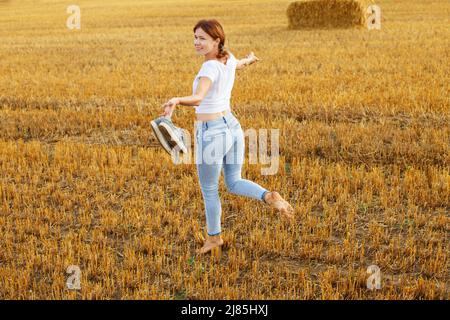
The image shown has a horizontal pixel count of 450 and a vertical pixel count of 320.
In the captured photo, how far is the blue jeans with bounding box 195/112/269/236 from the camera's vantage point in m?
4.59

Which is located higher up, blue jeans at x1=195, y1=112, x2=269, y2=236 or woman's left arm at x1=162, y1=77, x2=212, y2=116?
woman's left arm at x1=162, y1=77, x2=212, y2=116

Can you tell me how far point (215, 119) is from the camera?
4.56 meters

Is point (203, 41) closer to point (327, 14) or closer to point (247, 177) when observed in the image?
point (247, 177)

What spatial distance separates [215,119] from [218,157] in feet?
0.99

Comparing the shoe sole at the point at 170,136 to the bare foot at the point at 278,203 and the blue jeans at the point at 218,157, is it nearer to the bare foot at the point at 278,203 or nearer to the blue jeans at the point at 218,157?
the blue jeans at the point at 218,157

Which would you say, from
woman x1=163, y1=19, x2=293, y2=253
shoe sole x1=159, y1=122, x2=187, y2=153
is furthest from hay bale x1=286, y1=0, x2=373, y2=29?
shoe sole x1=159, y1=122, x2=187, y2=153

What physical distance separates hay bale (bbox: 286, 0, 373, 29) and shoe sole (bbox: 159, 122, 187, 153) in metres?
21.5

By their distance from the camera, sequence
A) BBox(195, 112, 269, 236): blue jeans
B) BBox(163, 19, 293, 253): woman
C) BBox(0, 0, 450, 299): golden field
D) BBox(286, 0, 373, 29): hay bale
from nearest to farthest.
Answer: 1. BBox(163, 19, 293, 253): woman
2. BBox(195, 112, 269, 236): blue jeans
3. BBox(0, 0, 450, 299): golden field
4. BBox(286, 0, 373, 29): hay bale

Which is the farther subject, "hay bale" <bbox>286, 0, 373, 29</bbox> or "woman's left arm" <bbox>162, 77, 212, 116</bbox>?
"hay bale" <bbox>286, 0, 373, 29</bbox>

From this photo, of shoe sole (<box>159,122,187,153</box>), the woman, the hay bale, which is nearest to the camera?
shoe sole (<box>159,122,187,153</box>)

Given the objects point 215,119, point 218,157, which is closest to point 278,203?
point 218,157

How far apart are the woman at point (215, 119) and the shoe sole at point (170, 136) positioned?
0.33ft

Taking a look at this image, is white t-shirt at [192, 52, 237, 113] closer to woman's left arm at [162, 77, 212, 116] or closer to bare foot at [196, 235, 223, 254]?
woman's left arm at [162, 77, 212, 116]
